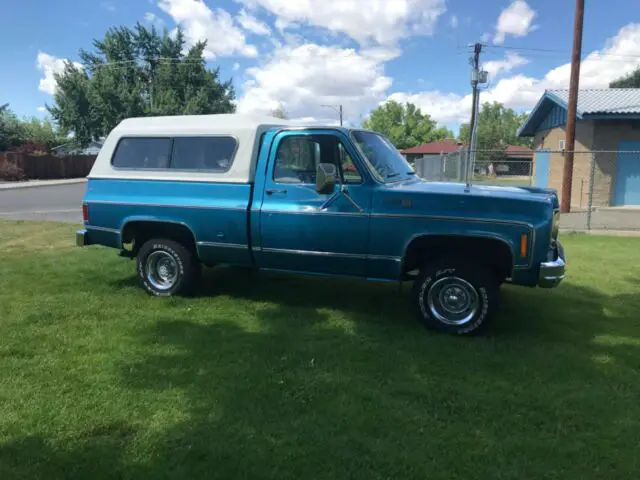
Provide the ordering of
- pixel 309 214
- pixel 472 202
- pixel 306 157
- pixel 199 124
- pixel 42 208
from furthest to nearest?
1. pixel 42 208
2. pixel 199 124
3. pixel 306 157
4. pixel 309 214
5. pixel 472 202

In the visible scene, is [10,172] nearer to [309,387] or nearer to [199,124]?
[199,124]

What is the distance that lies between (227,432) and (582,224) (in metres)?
12.7

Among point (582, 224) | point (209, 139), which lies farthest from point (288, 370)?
point (582, 224)

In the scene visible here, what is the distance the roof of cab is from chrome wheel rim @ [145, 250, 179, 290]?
1.49 meters

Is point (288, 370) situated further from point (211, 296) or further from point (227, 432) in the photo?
point (211, 296)

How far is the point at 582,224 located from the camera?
13.6 m

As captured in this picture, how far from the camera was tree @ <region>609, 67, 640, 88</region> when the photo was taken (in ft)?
146

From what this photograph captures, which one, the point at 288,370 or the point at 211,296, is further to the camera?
the point at 211,296

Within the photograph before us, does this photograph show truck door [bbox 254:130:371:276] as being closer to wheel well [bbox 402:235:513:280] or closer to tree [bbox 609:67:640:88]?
wheel well [bbox 402:235:513:280]

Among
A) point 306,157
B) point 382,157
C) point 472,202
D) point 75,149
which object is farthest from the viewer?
point 75,149

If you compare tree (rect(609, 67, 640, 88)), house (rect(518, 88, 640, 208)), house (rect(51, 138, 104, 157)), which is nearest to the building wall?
house (rect(518, 88, 640, 208))

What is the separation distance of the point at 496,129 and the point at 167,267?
75384 mm

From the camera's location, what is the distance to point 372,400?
386 centimetres

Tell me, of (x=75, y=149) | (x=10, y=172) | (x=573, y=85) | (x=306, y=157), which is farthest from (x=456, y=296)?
(x=75, y=149)
